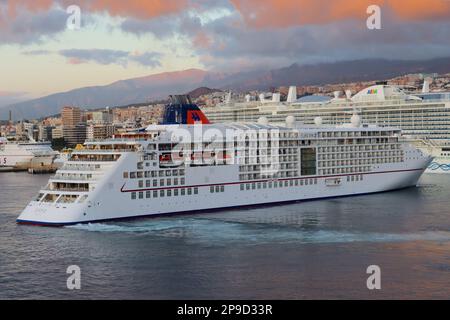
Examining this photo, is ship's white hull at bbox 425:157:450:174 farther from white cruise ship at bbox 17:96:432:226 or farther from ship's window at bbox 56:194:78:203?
ship's window at bbox 56:194:78:203

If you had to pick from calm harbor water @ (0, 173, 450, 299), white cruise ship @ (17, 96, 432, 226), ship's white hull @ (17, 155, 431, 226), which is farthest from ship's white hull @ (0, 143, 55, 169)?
ship's white hull @ (17, 155, 431, 226)

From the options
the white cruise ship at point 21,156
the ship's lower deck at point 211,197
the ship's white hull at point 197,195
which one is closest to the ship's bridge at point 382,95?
the ship's lower deck at point 211,197

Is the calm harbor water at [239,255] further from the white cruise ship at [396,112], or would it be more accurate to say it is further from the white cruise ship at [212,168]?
the white cruise ship at [396,112]

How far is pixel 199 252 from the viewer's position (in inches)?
1037

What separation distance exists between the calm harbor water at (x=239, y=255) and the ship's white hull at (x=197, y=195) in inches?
28.5

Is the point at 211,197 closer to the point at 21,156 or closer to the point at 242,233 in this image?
the point at 242,233

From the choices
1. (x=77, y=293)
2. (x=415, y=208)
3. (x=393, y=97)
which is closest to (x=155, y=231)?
(x=77, y=293)

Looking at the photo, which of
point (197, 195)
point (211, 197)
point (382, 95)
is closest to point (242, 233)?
point (197, 195)

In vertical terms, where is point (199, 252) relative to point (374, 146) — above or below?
below

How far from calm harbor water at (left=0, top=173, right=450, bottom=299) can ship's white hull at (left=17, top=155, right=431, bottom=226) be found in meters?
0.72

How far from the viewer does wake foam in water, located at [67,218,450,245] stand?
28.8 metres

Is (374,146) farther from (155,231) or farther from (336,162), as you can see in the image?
(155,231)

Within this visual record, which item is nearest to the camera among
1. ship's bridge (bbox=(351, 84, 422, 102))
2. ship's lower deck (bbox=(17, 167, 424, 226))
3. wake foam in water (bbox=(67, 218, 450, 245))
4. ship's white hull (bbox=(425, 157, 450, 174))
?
wake foam in water (bbox=(67, 218, 450, 245))
